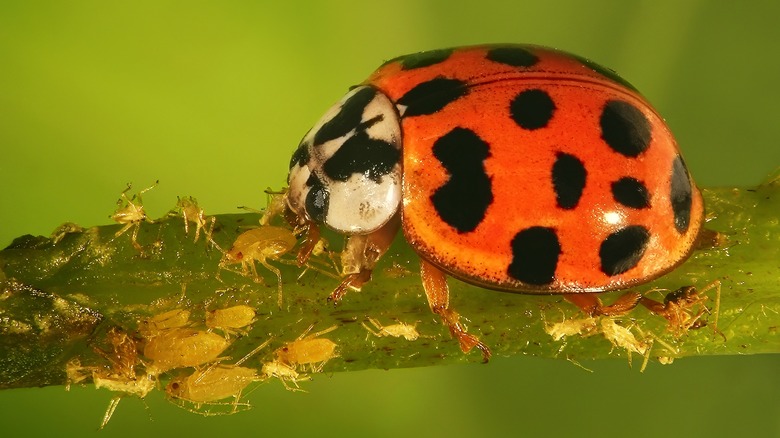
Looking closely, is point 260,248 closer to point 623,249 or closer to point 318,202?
point 318,202

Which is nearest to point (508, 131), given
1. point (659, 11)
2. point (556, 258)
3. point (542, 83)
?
point (542, 83)

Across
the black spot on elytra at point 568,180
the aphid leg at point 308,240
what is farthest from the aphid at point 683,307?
the aphid leg at point 308,240

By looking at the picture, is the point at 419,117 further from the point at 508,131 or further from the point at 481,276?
the point at 481,276

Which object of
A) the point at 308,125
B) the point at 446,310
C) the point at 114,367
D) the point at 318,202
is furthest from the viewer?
the point at 308,125

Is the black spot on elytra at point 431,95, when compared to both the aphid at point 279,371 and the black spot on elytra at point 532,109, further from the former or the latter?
the aphid at point 279,371

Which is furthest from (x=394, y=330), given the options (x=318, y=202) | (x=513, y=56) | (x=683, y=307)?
(x=513, y=56)
